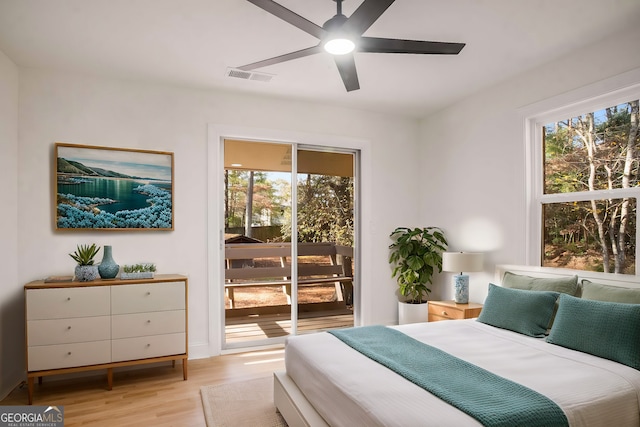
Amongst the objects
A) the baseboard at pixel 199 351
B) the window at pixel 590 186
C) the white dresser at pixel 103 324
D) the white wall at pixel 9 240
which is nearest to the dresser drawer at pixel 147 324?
the white dresser at pixel 103 324

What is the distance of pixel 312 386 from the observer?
7.26ft

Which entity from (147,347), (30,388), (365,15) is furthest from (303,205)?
(30,388)

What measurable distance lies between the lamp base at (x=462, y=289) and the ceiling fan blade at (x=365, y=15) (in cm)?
281

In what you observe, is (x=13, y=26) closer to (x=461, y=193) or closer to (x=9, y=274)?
(x=9, y=274)

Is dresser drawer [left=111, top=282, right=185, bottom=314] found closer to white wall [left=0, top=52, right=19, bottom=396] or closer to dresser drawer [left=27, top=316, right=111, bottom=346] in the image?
dresser drawer [left=27, top=316, right=111, bottom=346]

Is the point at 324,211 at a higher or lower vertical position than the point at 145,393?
higher

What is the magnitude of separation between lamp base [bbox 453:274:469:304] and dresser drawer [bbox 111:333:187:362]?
267 cm

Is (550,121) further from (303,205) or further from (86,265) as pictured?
(86,265)

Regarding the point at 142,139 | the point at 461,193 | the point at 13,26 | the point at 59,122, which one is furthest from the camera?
the point at 461,193

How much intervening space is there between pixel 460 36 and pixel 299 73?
1404 mm

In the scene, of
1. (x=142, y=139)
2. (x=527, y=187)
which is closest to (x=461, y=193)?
(x=527, y=187)

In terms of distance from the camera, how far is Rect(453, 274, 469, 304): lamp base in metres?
3.96

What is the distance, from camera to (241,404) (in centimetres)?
286

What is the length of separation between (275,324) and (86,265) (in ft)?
6.71
